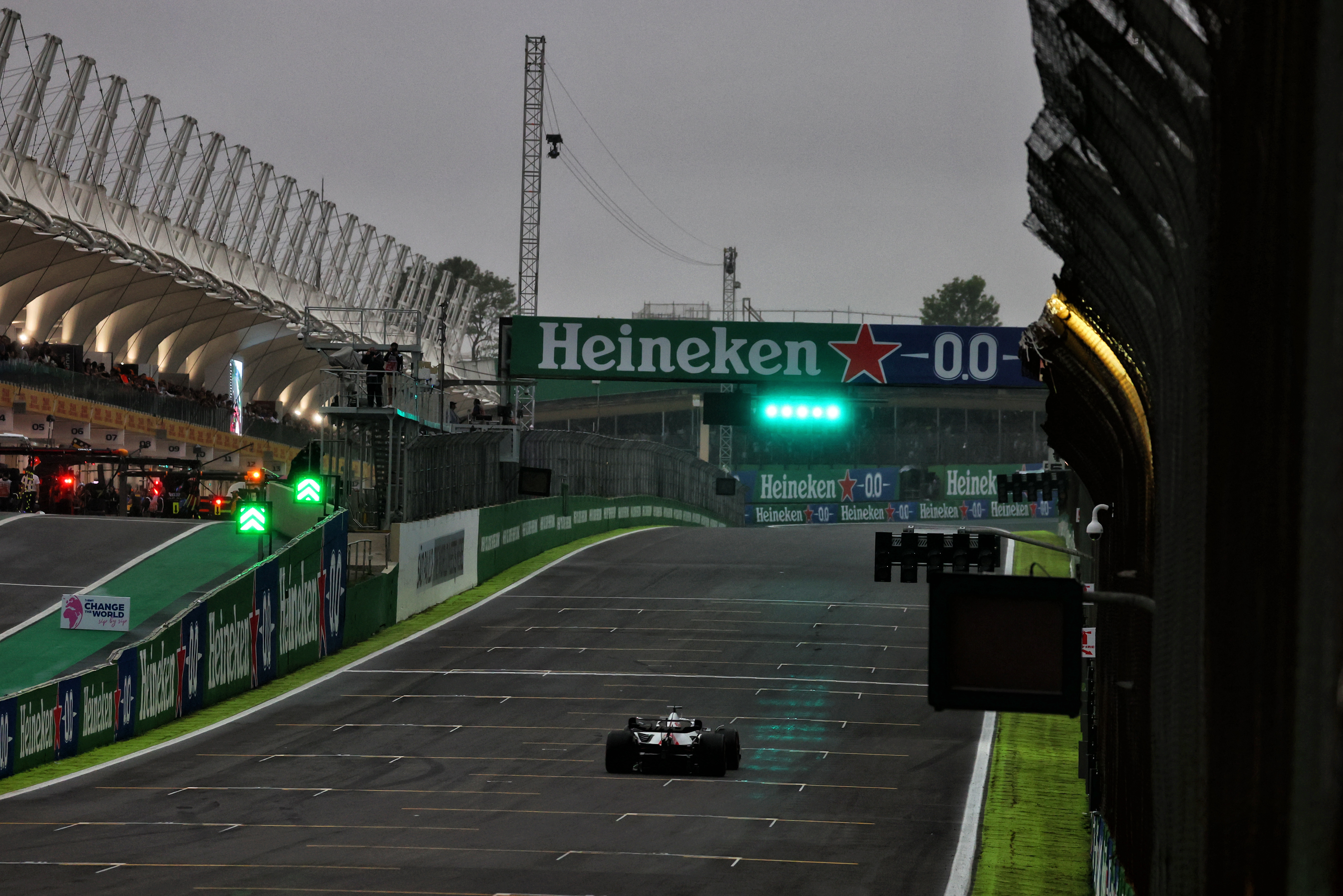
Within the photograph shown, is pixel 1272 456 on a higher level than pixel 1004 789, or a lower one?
higher

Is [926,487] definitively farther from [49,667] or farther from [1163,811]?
[1163,811]

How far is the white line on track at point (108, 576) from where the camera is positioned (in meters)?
30.1

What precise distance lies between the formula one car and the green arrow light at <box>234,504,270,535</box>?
944 centimetres

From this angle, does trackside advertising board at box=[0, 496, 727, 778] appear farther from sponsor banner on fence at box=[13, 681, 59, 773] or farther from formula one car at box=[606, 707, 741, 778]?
formula one car at box=[606, 707, 741, 778]

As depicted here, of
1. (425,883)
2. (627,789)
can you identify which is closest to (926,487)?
(627,789)

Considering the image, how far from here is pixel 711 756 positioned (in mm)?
23359

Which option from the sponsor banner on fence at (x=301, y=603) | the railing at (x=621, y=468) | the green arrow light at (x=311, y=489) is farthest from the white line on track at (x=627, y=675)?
the railing at (x=621, y=468)

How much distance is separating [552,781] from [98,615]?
11864 mm

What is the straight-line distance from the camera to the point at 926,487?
94625 mm

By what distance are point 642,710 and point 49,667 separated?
1124 centimetres

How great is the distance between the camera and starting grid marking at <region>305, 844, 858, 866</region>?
18.0 metres

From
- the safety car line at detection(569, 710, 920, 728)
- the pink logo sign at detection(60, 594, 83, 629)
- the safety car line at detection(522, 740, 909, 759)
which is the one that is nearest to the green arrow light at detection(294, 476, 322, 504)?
the pink logo sign at detection(60, 594, 83, 629)

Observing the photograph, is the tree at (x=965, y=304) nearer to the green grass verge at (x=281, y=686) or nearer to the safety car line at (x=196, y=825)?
the green grass verge at (x=281, y=686)

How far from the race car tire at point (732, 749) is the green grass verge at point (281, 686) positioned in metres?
9.84
